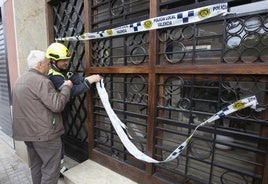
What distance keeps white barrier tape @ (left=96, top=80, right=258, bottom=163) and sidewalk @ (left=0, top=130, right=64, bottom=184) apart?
1.86 metres

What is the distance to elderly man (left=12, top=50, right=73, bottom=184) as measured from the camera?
2.38 m

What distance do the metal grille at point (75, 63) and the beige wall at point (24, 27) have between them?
1.26 feet

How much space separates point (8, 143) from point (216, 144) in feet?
20.0

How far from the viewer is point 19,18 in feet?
13.0

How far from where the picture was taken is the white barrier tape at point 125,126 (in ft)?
4.94

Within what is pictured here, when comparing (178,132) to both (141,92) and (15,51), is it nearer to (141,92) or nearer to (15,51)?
(141,92)

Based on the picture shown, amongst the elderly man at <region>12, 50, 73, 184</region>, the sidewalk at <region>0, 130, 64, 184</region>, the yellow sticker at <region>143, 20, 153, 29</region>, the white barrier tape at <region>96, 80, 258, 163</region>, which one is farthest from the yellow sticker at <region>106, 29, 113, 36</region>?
the sidewalk at <region>0, 130, 64, 184</region>

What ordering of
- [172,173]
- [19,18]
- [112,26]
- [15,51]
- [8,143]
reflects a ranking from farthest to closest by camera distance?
[8,143] < [15,51] < [19,18] < [112,26] < [172,173]

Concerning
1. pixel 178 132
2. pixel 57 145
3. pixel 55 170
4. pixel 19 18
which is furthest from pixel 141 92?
pixel 19 18

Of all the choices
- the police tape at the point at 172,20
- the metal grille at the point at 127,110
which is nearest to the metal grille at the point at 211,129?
the metal grille at the point at 127,110

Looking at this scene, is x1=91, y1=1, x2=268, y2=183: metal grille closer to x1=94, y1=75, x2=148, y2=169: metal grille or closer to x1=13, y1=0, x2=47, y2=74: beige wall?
x1=94, y1=75, x2=148, y2=169: metal grille

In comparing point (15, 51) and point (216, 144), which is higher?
point (15, 51)

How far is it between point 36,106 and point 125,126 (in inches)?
48.7

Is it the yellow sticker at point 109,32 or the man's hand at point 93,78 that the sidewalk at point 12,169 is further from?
the yellow sticker at point 109,32
